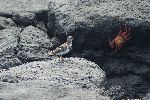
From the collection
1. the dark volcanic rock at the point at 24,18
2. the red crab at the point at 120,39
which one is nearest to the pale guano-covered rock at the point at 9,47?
the dark volcanic rock at the point at 24,18

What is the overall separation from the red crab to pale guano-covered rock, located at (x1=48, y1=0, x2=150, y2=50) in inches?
4.3

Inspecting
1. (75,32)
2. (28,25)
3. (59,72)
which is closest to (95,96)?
(59,72)

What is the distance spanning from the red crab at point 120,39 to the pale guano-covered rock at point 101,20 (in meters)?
0.11

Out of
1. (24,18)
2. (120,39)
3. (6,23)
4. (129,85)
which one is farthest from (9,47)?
(129,85)

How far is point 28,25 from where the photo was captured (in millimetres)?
9398

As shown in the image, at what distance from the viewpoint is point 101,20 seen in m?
8.43

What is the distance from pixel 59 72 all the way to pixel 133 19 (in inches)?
85.2

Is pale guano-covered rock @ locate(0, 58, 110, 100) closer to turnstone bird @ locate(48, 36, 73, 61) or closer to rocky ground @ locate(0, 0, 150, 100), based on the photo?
rocky ground @ locate(0, 0, 150, 100)

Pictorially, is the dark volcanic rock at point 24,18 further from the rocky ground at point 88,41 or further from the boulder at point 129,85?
the boulder at point 129,85

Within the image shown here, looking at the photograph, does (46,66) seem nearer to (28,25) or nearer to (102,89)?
(102,89)

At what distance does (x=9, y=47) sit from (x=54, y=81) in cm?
206

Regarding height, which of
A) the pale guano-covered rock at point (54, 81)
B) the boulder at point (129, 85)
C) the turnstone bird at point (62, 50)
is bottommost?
the boulder at point (129, 85)

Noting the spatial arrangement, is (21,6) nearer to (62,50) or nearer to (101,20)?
(101,20)

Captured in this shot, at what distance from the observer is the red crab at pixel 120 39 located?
8233 millimetres
